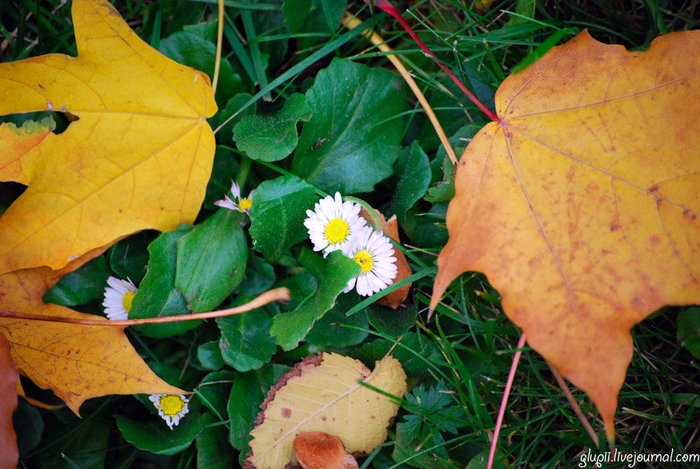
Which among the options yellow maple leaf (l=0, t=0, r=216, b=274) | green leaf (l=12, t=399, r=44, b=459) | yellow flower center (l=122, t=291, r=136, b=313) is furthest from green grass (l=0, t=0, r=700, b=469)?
yellow maple leaf (l=0, t=0, r=216, b=274)

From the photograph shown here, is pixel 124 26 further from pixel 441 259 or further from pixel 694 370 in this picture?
pixel 694 370

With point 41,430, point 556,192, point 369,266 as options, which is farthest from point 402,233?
point 41,430

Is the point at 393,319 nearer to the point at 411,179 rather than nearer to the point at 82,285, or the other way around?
the point at 411,179

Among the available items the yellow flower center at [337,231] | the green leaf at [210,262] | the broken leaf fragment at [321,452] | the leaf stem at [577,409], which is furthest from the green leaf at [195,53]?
the leaf stem at [577,409]

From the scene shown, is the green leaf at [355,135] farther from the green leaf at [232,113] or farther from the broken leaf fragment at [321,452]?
the broken leaf fragment at [321,452]

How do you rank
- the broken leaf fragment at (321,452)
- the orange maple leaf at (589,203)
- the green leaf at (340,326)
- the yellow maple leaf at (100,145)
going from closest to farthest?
the orange maple leaf at (589,203), the yellow maple leaf at (100,145), the broken leaf fragment at (321,452), the green leaf at (340,326)

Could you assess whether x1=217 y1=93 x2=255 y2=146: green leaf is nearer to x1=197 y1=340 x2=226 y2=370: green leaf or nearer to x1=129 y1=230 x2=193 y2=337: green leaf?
x1=129 y1=230 x2=193 y2=337: green leaf
